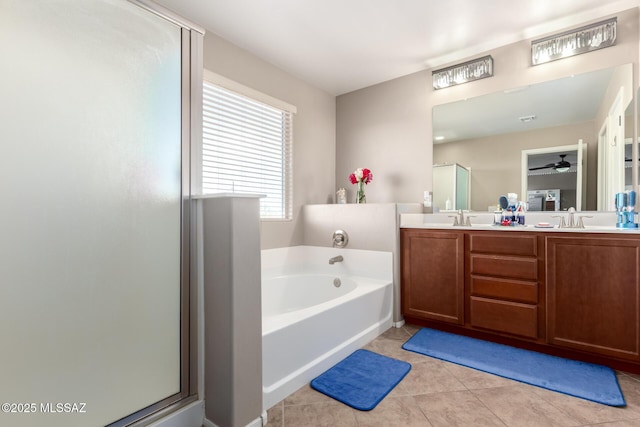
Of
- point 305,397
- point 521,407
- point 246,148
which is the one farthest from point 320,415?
point 246,148

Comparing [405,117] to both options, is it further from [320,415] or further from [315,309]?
[320,415]

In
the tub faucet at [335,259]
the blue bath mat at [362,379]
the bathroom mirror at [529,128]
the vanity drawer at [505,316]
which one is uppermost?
the bathroom mirror at [529,128]

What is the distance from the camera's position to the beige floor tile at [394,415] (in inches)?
57.4

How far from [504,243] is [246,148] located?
222cm

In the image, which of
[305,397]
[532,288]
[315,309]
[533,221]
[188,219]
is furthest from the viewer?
[533,221]

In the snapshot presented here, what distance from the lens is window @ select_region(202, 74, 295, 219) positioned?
2564 mm

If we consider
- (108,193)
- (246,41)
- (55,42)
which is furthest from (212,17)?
(108,193)

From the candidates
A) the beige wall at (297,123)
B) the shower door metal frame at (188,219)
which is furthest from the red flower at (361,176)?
the shower door metal frame at (188,219)

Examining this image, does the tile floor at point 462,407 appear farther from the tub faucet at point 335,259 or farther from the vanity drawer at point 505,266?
the tub faucet at point 335,259

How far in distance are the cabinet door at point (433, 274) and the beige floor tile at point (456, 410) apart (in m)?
0.85

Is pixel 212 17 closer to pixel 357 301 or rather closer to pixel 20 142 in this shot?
pixel 20 142

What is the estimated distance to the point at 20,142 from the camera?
0.96 meters

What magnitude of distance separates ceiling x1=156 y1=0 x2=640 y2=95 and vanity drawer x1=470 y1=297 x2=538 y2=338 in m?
2.08

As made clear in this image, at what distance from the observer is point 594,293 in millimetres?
1938
